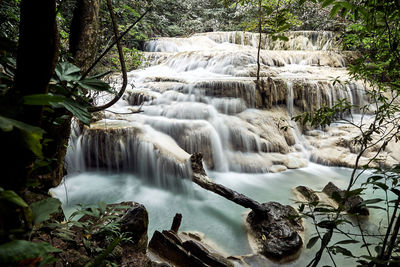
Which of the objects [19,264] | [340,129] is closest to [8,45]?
[19,264]

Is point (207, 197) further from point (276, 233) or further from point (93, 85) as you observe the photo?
point (93, 85)

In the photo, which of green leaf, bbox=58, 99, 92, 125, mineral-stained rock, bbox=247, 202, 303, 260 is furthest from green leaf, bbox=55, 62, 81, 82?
mineral-stained rock, bbox=247, 202, 303, 260

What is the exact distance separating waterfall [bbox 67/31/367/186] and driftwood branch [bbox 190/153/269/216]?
762 millimetres

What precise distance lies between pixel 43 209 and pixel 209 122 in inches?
286

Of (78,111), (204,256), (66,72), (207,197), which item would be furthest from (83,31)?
(207,197)

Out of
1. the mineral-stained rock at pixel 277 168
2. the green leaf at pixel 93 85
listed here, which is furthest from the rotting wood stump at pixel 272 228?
the mineral-stained rock at pixel 277 168

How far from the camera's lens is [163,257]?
265 centimetres

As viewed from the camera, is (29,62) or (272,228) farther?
(272,228)

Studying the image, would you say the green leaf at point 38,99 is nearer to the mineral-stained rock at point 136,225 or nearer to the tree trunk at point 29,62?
the tree trunk at point 29,62

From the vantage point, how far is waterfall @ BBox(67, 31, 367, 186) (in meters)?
5.97

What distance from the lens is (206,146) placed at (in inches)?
281

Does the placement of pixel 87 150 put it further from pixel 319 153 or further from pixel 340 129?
pixel 340 129

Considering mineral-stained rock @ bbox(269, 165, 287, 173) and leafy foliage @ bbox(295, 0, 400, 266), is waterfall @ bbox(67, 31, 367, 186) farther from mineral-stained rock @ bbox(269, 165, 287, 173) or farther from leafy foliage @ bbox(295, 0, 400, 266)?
leafy foliage @ bbox(295, 0, 400, 266)

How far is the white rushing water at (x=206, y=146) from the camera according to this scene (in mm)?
4891
